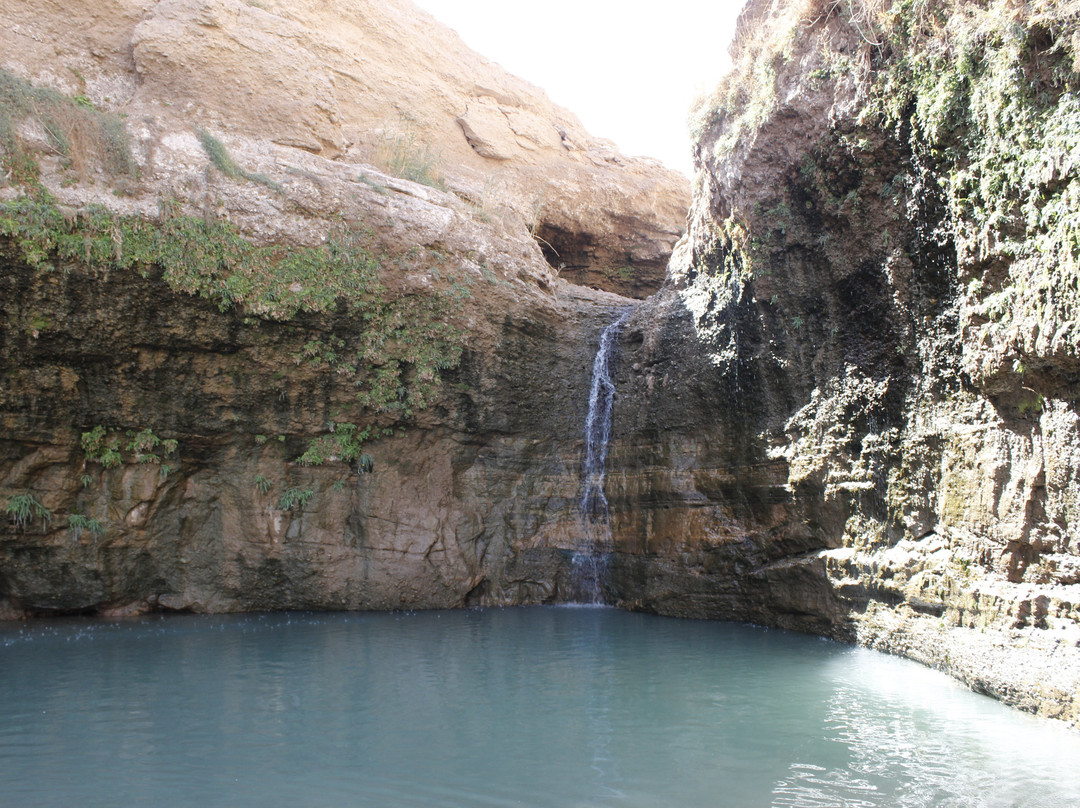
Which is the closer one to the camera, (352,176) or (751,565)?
(751,565)

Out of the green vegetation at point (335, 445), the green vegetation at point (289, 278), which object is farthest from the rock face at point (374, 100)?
the green vegetation at point (335, 445)

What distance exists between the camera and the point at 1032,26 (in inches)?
237

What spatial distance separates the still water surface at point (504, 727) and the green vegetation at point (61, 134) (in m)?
5.92

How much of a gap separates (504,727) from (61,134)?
9239mm

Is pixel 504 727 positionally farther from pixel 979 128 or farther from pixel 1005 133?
pixel 979 128

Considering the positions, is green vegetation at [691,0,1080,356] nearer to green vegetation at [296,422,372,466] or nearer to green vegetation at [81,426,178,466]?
green vegetation at [296,422,372,466]

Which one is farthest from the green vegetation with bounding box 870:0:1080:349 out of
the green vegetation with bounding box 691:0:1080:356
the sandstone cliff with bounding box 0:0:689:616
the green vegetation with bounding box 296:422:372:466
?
the green vegetation with bounding box 296:422:372:466

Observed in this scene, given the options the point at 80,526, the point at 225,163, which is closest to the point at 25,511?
the point at 80,526

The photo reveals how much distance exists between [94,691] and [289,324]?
5.50 m

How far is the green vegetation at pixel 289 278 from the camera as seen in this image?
8984mm

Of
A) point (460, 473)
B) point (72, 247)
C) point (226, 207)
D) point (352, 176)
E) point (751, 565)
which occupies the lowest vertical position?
point (751, 565)

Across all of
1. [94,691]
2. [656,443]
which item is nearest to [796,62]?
[656,443]

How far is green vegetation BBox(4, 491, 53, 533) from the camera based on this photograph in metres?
9.64

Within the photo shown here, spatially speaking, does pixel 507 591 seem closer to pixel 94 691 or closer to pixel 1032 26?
pixel 94 691
